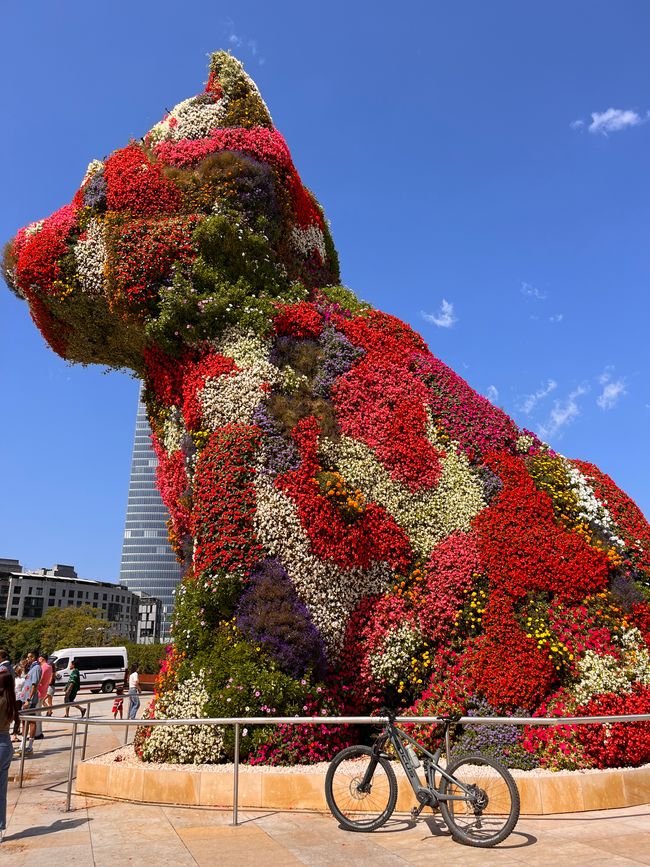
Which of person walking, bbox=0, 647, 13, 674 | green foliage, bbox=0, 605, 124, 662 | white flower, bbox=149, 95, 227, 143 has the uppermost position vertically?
white flower, bbox=149, 95, 227, 143

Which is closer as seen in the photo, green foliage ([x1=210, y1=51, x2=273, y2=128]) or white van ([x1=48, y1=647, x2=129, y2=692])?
green foliage ([x1=210, y1=51, x2=273, y2=128])

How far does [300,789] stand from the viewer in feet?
24.7

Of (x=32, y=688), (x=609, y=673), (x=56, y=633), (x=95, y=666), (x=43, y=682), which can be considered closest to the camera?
(x=609, y=673)

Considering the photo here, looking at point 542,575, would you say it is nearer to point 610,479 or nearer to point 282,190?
point 610,479

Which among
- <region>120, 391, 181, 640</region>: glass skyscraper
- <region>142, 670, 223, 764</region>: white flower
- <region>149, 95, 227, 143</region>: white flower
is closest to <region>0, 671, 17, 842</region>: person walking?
<region>142, 670, 223, 764</region>: white flower

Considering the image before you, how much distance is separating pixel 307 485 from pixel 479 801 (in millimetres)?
5653

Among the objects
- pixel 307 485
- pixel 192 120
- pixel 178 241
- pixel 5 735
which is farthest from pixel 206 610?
pixel 192 120

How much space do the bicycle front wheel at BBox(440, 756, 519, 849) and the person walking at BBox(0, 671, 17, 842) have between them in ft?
14.8

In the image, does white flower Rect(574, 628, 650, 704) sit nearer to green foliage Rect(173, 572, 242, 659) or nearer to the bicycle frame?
the bicycle frame

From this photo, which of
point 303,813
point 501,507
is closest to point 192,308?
point 501,507

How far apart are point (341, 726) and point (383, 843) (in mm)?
4032

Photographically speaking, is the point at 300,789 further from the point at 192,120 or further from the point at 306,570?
the point at 192,120

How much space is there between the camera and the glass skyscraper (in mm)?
162500

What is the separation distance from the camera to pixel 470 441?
12156 millimetres
